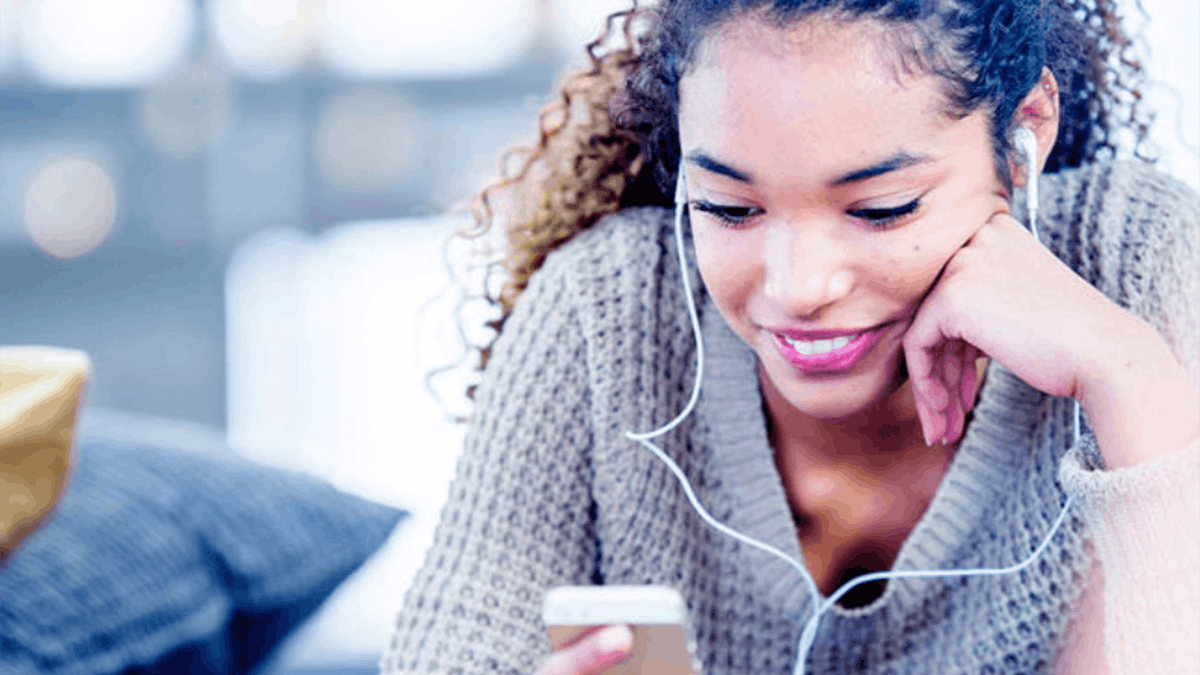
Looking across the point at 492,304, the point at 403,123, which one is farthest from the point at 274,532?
the point at 403,123

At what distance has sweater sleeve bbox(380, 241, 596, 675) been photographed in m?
0.90

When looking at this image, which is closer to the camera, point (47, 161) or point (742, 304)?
point (742, 304)

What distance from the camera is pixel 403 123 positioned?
2.22m

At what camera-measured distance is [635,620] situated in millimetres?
688

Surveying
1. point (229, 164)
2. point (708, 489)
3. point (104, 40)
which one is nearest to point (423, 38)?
point (229, 164)

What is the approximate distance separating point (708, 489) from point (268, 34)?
142 cm

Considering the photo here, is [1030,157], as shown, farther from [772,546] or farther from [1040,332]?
[772,546]

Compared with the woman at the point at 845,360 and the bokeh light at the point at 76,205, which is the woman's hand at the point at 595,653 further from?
the bokeh light at the point at 76,205

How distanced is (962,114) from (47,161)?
176 cm

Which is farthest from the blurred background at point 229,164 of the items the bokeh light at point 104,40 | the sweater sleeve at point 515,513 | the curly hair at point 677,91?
the sweater sleeve at point 515,513

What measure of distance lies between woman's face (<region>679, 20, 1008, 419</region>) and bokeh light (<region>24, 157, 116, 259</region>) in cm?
157

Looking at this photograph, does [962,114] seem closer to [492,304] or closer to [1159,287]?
[1159,287]

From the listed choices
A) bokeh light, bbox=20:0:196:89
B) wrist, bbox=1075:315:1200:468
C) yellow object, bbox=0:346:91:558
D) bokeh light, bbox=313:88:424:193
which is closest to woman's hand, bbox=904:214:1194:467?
wrist, bbox=1075:315:1200:468

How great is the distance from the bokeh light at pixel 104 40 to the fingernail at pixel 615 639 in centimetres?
169
